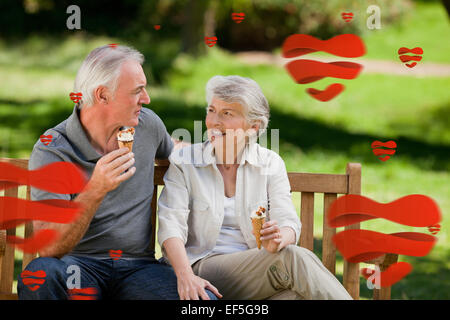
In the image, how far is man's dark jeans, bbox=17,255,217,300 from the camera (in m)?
2.94

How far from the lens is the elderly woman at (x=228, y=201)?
320 centimetres

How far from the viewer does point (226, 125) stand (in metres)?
3.37

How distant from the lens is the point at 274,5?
1530 cm

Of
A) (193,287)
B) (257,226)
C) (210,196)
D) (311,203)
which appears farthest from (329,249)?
(193,287)

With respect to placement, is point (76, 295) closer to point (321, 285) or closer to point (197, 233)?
point (197, 233)

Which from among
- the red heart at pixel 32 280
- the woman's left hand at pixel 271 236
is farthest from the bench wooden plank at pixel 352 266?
the red heart at pixel 32 280

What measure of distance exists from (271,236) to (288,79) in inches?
419

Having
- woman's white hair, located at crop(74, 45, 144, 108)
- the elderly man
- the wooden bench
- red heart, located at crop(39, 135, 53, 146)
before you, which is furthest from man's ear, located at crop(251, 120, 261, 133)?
red heart, located at crop(39, 135, 53, 146)

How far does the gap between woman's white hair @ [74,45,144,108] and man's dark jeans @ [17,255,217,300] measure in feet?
2.85

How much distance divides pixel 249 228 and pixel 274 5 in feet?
41.7

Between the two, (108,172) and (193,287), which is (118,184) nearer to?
(108,172)

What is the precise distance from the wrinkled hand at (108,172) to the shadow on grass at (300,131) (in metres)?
6.24

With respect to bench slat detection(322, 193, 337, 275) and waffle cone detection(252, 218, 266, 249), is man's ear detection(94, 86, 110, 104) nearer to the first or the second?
waffle cone detection(252, 218, 266, 249)

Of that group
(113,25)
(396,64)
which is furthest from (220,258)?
(113,25)
